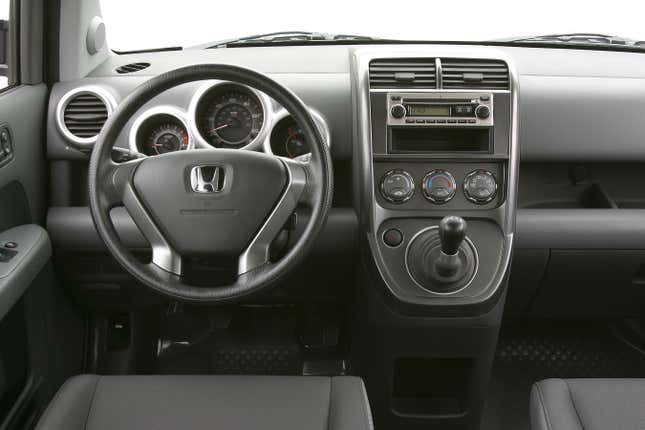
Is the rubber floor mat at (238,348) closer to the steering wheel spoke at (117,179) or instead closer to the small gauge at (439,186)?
the small gauge at (439,186)

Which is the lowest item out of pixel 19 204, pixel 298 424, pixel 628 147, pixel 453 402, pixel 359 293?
pixel 453 402

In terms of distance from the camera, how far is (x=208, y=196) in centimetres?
142

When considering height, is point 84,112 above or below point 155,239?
above

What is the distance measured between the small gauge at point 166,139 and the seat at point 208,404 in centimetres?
61

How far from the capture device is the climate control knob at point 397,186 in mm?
1743

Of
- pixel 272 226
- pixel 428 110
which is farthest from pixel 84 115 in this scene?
pixel 428 110

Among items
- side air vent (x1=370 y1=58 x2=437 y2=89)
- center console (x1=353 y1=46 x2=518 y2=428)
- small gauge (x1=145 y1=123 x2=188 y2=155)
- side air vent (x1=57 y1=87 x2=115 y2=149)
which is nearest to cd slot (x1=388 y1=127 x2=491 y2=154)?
center console (x1=353 y1=46 x2=518 y2=428)

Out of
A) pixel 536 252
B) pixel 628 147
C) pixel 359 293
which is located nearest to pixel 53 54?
pixel 359 293

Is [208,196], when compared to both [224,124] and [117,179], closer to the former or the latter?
[117,179]

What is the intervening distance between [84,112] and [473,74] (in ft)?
3.35

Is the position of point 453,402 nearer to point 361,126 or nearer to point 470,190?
point 470,190

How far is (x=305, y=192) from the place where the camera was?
4.81ft

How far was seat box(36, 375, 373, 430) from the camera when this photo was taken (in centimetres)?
131

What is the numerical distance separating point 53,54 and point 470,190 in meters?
1.20
